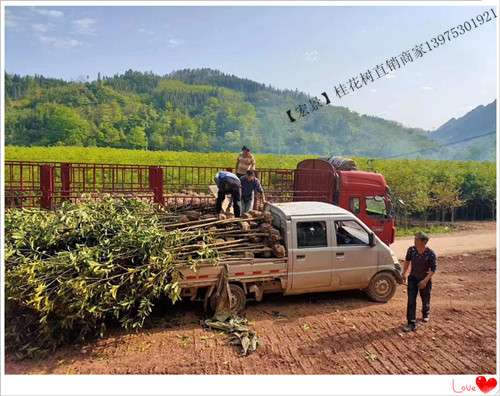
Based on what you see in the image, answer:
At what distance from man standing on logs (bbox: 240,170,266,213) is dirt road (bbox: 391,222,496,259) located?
17.5 ft

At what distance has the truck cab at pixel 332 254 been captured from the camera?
6.63 meters

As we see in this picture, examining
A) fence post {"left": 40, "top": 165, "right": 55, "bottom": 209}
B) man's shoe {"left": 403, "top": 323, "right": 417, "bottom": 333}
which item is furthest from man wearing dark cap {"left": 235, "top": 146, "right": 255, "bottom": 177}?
man's shoe {"left": 403, "top": 323, "right": 417, "bottom": 333}

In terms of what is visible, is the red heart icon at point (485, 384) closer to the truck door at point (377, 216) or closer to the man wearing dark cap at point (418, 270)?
the man wearing dark cap at point (418, 270)

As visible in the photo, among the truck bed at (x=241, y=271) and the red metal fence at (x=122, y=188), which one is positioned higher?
the red metal fence at (x=122, y=188)

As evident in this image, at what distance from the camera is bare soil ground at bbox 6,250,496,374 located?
502 centimetres

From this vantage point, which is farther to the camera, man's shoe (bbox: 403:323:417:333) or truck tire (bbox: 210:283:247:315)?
truck tire (bbox: 210:283:247:315)

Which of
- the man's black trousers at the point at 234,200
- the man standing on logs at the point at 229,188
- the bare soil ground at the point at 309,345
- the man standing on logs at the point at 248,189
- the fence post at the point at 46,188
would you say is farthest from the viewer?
the fence post at the point at 46,188

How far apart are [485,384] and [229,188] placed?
16.3 feet

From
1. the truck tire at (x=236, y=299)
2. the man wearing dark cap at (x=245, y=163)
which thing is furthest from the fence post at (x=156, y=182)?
the truck tire at (x=236, y=299)

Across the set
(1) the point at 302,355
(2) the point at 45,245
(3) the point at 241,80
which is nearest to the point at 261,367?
(1) the point at 302,355

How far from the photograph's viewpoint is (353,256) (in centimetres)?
688

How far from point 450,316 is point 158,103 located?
90.4 meters

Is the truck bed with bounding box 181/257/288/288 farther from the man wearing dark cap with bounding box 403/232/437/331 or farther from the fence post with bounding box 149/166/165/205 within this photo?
the fence post with bounding box 149/166/165/205

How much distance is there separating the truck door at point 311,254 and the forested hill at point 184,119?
191 feet
